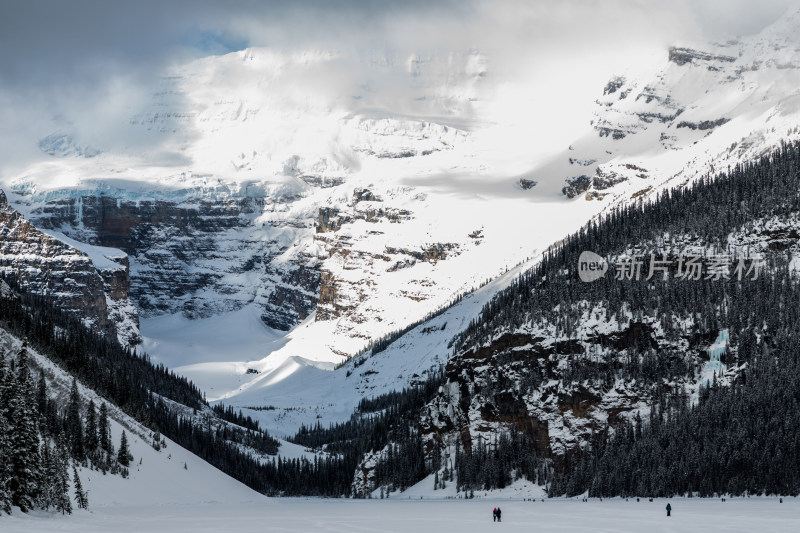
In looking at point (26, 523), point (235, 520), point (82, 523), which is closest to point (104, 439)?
point (235, 520)

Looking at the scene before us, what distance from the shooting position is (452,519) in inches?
5807

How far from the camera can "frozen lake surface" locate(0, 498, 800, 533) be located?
11794 centimetres

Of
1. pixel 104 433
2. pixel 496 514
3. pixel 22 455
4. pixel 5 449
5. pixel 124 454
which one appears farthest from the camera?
pixel 104 433

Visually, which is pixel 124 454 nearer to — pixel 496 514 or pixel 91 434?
pixel 91 434

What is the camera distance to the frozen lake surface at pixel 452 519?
387ft

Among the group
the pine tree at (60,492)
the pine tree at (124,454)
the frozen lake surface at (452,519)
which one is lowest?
the frozen lake surface at (452,519)

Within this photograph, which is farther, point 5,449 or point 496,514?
point 496,514

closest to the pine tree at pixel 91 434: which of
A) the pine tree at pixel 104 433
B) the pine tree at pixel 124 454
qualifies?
the pine tree at pixel 104 433

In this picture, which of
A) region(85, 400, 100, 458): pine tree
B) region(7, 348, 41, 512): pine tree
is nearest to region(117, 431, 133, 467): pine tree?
region(85, 400, 100, 458): pine tree

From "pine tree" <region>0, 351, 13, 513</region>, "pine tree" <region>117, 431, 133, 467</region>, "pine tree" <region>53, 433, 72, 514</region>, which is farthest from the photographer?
"pine tree" <region>117, 431, 133, 467</region>

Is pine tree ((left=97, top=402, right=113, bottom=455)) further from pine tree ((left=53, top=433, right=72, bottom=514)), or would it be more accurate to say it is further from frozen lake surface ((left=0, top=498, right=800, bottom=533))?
pine tree ((left=53, top=433, right=72, bottom=514))

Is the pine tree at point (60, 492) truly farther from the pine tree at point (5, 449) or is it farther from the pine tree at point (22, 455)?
the pine tree at point (5, 449)

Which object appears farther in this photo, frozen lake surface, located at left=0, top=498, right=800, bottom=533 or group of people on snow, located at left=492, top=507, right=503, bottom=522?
group of people on snow, located at left=492, top=507, right=503, bottom=522

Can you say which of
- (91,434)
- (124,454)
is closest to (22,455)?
(91,434)
